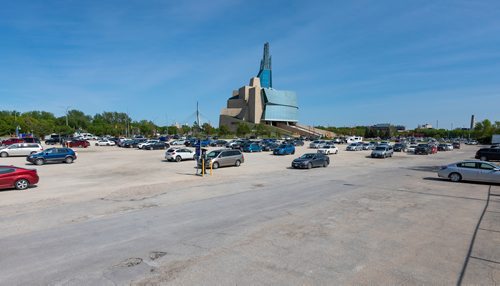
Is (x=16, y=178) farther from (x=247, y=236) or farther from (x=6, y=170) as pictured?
(x=247, y=236)

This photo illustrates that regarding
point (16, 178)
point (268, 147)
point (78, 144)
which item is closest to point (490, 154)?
point (268, 147)

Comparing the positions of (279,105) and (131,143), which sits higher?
(279,105)

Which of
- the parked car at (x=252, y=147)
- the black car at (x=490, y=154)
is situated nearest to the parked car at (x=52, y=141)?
the parked car at (x=252, y=147)

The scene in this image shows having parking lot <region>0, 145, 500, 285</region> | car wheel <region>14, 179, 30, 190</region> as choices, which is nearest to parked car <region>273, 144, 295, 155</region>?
parking lot <region>0, 145, 500, 285</region>

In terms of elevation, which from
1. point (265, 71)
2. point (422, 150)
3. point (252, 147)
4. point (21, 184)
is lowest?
point (21, 184)

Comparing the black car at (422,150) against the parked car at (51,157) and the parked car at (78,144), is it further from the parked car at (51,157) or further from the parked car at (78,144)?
the parked car at (78,144)

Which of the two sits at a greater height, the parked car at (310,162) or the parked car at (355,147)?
the parked car at (355,147)

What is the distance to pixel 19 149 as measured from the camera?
116 ft

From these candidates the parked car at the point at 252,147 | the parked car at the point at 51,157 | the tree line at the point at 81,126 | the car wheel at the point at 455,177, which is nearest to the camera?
the car wheel at the point at 455,177

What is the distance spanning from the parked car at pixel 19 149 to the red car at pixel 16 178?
22.4 m

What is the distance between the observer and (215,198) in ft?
44.7

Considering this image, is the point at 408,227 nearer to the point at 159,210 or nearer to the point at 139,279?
the point at 139,279

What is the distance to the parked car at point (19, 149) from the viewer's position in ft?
114

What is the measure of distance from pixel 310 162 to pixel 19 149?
1338 inches
